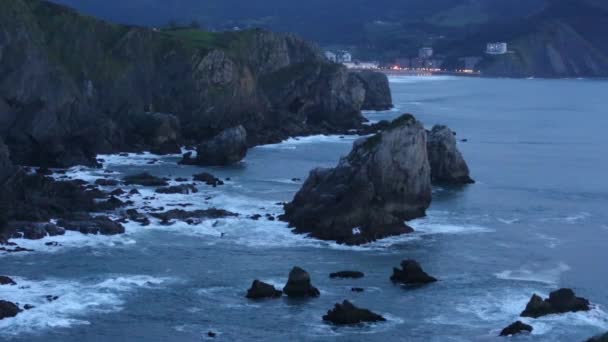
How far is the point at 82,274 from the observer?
43781 millimetres

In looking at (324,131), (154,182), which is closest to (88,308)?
(154,182)

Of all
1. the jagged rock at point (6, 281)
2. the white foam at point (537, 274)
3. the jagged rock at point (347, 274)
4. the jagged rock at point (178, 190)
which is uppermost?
the jagged rock at point (178, 190)

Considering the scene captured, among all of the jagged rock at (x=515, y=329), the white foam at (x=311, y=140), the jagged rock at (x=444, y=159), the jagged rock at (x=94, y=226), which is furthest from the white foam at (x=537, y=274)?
the white foam at (x=311, y=140)

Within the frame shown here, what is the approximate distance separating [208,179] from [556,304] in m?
28.9

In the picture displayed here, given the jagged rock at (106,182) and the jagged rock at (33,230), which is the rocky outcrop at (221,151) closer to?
the jagged rock at (106,182)

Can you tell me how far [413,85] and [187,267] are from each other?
145716 mm

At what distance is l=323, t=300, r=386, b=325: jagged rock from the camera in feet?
124

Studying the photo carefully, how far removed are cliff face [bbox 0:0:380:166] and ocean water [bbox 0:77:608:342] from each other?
448cm

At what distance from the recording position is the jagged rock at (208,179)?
6412 cm

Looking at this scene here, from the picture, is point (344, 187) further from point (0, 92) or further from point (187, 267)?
point (0, 92)

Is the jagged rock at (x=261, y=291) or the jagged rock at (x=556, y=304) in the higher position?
the jagged rock at (x=261, y=291)

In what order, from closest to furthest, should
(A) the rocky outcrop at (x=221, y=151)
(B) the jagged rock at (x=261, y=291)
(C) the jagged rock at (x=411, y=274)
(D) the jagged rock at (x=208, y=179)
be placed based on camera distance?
(B) the jagged rock at (x=261, y=291) < (C) the jagged rock at (x=411, y=274) < (D) the jagged rock at (x=208, y=179) < (A) the rocky outcrop at (x=221, y=151)

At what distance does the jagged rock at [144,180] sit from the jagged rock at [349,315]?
84.6ft

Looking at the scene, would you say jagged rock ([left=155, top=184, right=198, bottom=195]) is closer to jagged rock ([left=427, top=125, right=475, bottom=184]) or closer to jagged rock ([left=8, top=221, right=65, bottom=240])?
jagged rock ([left=8, top=221, right=65, bottom=240])
